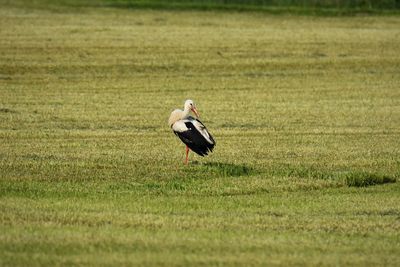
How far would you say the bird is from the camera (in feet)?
49.7

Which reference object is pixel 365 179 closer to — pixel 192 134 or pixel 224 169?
pixel 224 169

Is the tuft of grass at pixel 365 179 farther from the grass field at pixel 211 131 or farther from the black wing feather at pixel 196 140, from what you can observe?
the black wing feather at pixel 196 140

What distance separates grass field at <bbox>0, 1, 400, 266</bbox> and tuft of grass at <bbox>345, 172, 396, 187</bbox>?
0.09 ft

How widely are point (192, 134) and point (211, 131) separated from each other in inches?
174

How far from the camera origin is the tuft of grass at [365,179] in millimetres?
14414

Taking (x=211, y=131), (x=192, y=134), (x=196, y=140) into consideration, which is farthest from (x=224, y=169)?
(x=211, y=131)

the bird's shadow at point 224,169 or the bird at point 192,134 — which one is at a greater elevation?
the bird at point 192,134

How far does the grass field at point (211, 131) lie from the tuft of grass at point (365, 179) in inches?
1.1

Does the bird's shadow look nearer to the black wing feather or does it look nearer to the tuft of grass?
the black wing feather

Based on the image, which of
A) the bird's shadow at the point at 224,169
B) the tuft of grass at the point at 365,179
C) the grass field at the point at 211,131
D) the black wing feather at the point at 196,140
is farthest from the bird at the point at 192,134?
the tuft of grass at the point at 365,179

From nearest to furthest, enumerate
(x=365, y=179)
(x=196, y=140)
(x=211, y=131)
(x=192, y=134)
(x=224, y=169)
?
(x=365, y=179) < (x=224, y=169) < (x=196, y=140) < (x=192, y=134) < (x=211, y=131)

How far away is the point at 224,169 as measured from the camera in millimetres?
14945

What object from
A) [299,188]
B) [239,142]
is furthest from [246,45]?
[299,188]

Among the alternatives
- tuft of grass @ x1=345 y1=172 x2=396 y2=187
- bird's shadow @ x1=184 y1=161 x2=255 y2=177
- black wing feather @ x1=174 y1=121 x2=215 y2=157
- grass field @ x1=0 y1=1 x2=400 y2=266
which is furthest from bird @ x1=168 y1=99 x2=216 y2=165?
tuft of grass @ x1=345 y1=172 x2=396 y2=187
